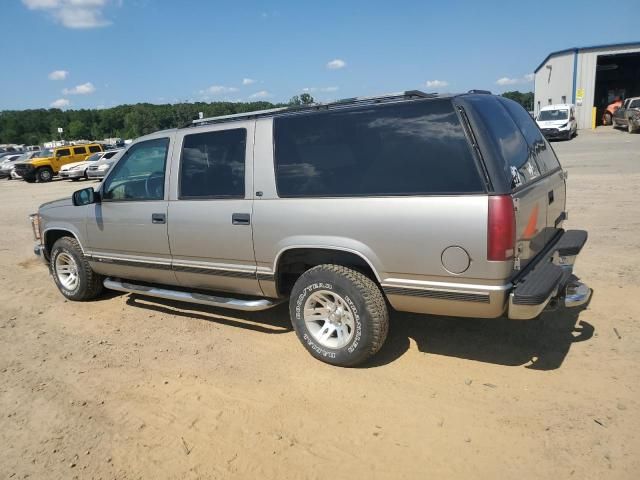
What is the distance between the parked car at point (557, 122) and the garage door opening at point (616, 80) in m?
17.0

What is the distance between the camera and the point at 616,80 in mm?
47062

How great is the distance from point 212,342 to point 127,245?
4.65 feet

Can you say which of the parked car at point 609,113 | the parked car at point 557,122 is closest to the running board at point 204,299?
the parked car at point 557,122

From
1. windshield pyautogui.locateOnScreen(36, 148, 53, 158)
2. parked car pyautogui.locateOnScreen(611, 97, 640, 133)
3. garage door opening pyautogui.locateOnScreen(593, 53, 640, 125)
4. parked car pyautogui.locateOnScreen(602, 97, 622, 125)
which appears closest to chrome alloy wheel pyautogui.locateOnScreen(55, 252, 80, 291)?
windshield pyautogui.locateOnScreen(36, 148, 53, 158)

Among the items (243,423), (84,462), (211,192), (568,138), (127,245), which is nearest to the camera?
(84,462)

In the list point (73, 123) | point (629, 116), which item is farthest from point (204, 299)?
point (73, 123)

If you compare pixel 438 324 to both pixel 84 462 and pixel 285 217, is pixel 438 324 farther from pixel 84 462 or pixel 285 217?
pixel 84 462

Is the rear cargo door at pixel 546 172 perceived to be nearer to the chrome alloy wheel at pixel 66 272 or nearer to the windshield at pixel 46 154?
the chrome alloy wheel at pixel 66 272

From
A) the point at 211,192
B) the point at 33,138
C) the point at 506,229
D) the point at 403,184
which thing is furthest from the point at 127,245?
the point at 33,138

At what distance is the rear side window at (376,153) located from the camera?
3.27 m

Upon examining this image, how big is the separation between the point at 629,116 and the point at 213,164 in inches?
1212

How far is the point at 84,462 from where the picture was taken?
3.00 metres

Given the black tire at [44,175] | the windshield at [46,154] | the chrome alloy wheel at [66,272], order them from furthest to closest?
the windshield at [46,154] < the black tire at [44,175] < the chrome alloy wheel at [66,272]

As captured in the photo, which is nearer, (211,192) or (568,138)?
(211,192)
